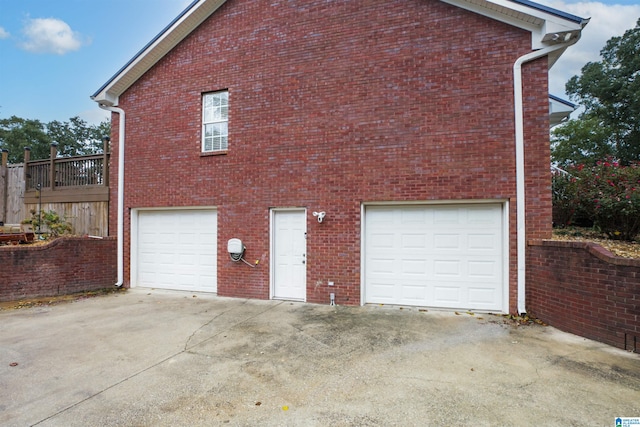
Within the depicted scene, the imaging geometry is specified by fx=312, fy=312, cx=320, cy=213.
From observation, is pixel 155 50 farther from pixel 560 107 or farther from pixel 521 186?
pixel 560 107

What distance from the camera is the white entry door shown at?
6.79 metres

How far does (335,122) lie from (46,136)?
36.0 meters

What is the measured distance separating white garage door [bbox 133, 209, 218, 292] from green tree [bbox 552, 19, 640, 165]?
2639 cm

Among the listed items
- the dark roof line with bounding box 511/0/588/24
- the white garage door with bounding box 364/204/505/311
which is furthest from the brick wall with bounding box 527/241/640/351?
the dark roof line with bounding box 511/0/588/24

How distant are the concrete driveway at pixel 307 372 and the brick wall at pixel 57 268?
63.5 inches

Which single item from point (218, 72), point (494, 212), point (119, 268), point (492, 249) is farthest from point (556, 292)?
point (119, 268)

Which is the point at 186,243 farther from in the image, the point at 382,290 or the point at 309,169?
the point at 382,290

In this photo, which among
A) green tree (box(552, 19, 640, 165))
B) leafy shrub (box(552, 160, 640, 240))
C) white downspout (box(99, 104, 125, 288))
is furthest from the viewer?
green tree (box(552, 19, 640, 165))

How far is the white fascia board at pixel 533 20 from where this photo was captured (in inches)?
209

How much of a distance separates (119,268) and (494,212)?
884 cm

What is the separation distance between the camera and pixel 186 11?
7.34 metres

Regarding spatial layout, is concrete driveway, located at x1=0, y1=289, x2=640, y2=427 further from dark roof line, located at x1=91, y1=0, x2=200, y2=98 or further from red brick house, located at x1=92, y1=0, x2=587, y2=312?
dark roof line, located at x1=91, y1=0, x2=200, y2=98

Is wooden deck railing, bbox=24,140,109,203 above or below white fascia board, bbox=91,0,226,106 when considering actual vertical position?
below

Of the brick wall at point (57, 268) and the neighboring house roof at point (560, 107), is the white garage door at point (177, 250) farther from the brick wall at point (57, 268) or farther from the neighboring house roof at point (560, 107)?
the neighboring house roof at point (560, 107)
